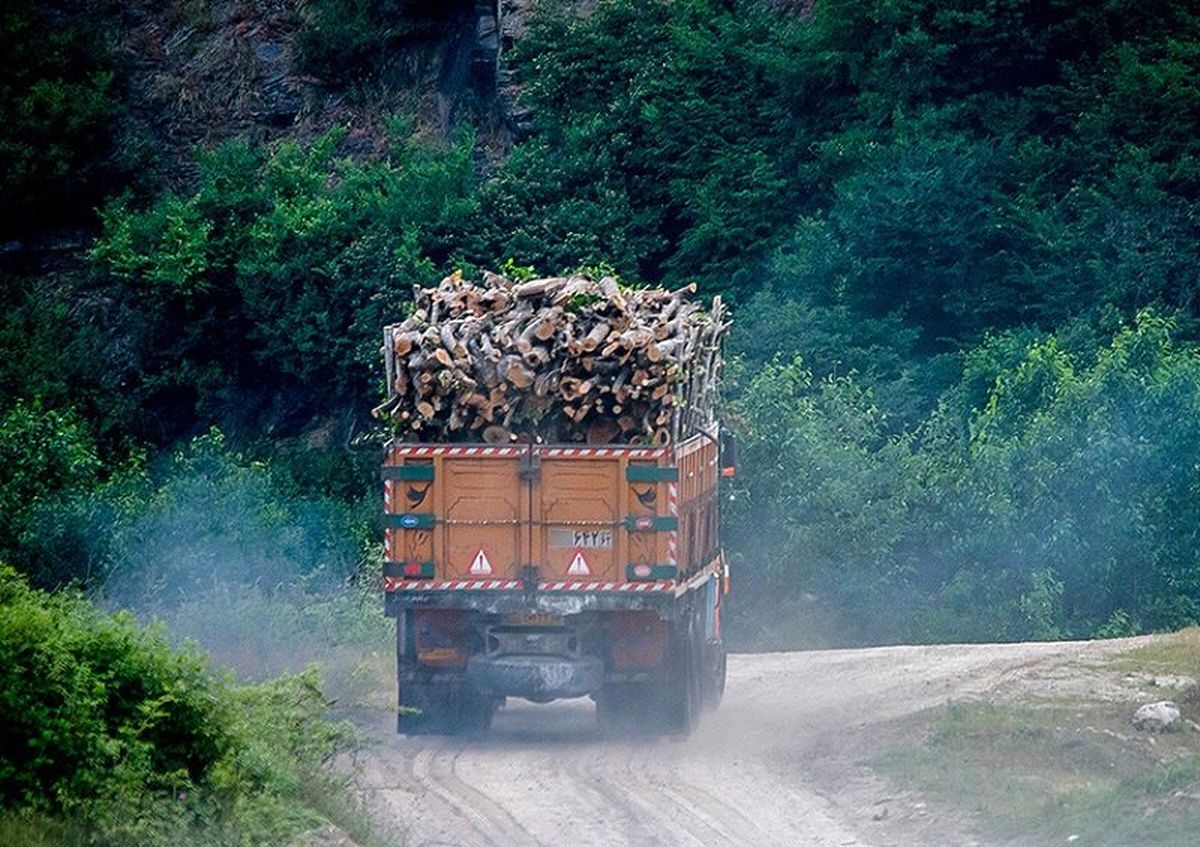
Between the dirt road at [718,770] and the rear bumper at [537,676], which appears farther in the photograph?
the rear bumper at [537,676]

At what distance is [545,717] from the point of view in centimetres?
1636

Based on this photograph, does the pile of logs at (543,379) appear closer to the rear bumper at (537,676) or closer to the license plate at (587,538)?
the license plate at (587,538)

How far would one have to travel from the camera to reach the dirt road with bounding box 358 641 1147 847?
1223 cm

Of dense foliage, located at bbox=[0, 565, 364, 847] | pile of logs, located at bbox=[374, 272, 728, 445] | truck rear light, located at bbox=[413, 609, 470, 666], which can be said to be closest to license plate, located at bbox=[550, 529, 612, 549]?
pile of logs, located at bbox=[374, 272, 728, 445]

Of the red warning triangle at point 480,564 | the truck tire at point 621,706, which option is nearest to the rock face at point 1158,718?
the truck tire at point 621,706

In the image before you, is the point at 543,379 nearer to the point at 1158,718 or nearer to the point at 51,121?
the point at 1158,718

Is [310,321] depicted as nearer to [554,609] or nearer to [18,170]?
[18,170]

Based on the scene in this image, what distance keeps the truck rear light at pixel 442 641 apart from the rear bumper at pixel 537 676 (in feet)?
1.20

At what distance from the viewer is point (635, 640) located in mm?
14750

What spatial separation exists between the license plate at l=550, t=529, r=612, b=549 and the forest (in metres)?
5.71

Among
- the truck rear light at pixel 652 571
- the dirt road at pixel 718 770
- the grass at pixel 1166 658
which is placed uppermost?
the truck rear light at pixel 652 571

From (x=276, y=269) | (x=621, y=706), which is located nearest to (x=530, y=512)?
(x=621, y=706)

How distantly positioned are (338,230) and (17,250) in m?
6.99

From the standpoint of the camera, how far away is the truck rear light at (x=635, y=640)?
14711 millimetres
